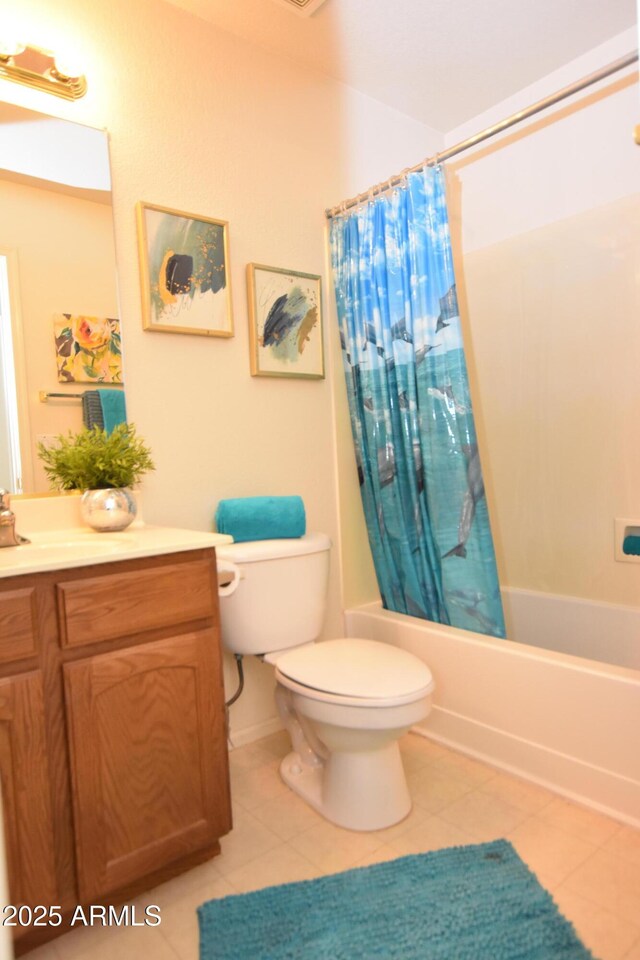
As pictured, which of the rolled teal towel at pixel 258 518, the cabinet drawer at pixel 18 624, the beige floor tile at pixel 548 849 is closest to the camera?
the cabinet drawer at pixel 18 624

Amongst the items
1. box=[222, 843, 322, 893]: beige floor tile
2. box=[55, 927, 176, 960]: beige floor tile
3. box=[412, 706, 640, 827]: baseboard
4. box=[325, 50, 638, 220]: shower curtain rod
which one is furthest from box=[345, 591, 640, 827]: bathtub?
box=[325, 50, 638, 220]: shower curtain rod

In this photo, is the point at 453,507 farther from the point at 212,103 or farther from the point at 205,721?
the point at 212,103

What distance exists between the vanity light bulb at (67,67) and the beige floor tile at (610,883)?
2.39 meters

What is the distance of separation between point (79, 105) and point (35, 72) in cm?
13

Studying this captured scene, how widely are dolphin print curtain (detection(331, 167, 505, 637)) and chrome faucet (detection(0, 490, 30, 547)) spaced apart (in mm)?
1224

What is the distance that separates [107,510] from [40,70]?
3.94 feet

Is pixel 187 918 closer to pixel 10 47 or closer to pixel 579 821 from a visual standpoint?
pixel 579 821

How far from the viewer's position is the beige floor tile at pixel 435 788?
63.8 inches

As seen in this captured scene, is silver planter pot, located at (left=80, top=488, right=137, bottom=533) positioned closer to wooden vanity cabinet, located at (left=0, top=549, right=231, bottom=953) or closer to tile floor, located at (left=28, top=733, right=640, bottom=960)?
wooden vanity cabinet, located at (left=0, top=549, right=231, bottom=953)

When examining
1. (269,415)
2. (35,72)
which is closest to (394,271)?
(269,415)

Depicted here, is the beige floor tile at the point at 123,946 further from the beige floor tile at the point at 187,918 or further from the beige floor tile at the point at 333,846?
the beige floor tile at the point at 333,846

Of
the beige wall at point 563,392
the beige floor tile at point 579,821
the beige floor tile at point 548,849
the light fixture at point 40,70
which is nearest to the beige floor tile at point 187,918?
the beige floor tile at point 548,849

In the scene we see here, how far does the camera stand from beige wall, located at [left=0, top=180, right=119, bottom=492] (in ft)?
5.04

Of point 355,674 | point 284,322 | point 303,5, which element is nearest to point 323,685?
point 355,674
